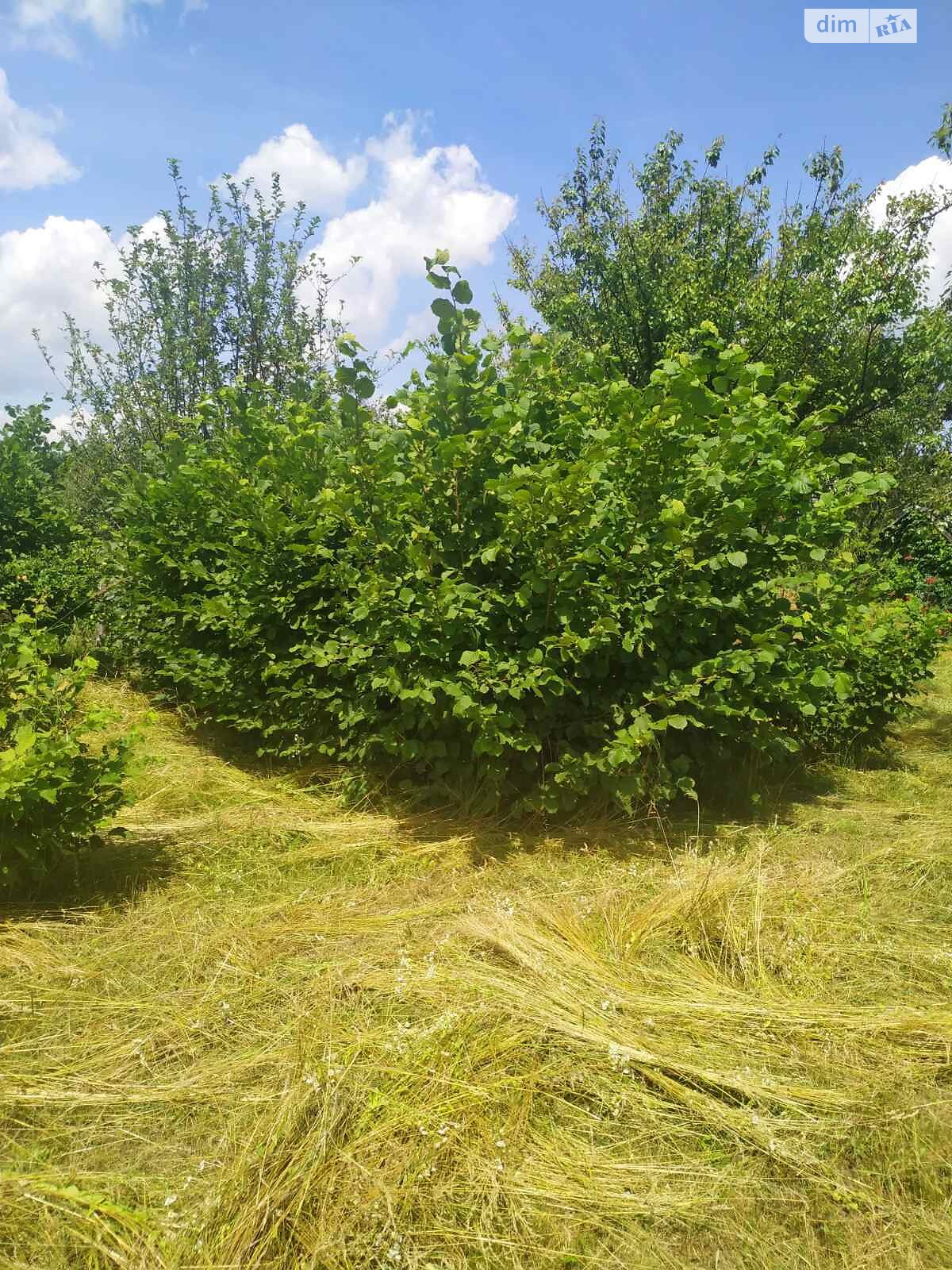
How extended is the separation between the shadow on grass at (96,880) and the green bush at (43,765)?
0.31ft

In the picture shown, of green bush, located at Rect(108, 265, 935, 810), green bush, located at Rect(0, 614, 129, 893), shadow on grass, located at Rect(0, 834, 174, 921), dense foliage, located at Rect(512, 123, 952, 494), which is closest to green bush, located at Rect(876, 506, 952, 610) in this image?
dense foliage, located at Rect(512, 123, 952, 494)

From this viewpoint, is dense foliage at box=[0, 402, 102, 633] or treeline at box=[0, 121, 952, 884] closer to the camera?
treeline at box=[0, 121, 952, 884]

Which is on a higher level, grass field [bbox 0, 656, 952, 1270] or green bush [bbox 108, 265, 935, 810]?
green bush [bbox 108, 265, 935, 810]

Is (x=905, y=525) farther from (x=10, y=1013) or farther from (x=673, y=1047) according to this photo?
(x=10, y=1013)

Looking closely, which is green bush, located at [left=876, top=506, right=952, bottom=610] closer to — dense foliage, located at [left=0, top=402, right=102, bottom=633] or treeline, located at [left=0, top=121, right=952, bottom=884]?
treeline, located at [left=0, top=121, right=952, bottom=884]

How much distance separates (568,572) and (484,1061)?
6.62 ft

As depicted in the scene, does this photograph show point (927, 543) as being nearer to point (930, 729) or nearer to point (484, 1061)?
point (930, 729)

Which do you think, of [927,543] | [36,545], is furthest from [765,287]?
[36,545]

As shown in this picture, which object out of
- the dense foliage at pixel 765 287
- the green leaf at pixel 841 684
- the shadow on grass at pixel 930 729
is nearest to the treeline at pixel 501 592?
the green leaf at pixel 841 684

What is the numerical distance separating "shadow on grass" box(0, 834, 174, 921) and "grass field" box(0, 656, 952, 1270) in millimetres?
22

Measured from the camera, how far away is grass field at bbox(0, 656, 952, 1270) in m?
1.80

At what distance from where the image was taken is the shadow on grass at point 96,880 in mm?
3225

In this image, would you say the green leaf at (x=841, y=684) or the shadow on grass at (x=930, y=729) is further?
the shadow on grass at (x=930, y=729)

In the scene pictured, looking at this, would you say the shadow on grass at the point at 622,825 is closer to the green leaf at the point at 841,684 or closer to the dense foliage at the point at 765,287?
the green leaf at the point at 841,684
